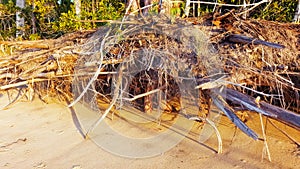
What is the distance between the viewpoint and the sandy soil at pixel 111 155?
7.77 ft

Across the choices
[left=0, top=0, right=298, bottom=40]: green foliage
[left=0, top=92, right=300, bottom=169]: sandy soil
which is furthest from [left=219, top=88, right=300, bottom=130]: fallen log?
[left=0, top=0, right=298, bottom=40]: green foliage

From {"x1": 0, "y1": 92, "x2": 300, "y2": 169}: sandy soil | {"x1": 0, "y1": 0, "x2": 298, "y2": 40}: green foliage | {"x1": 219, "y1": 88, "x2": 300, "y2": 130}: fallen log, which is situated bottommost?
{"x1": 0, "y1": 92, "x2": 300, "y2": 169}: sandy soil

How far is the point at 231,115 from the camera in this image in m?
2.42

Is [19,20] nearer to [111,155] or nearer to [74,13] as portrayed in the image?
[74,13]

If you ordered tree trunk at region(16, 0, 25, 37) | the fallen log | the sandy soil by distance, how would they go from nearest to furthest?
1. the fallen log
2. the sandy soil
3. tree trunk at region(16, 0, 25, 37)

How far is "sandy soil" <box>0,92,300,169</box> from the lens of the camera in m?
2.37

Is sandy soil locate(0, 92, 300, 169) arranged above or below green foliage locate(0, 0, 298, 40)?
below

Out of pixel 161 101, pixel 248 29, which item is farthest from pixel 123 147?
pixel 248 29

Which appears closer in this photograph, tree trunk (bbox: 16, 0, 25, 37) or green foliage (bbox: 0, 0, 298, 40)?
green foliage (bbox: 0, 0, 298, 40)

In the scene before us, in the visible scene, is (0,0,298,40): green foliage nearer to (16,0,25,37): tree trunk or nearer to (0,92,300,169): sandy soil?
(16,0,25,37): tree trunk

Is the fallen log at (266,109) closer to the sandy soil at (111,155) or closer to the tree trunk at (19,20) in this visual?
the sandy soil at (111,155)

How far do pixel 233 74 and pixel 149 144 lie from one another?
1.23m

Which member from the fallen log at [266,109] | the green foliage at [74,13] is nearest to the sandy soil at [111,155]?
the fallen log at [266,109]

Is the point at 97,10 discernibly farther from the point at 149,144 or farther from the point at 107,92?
the point at 149,144
